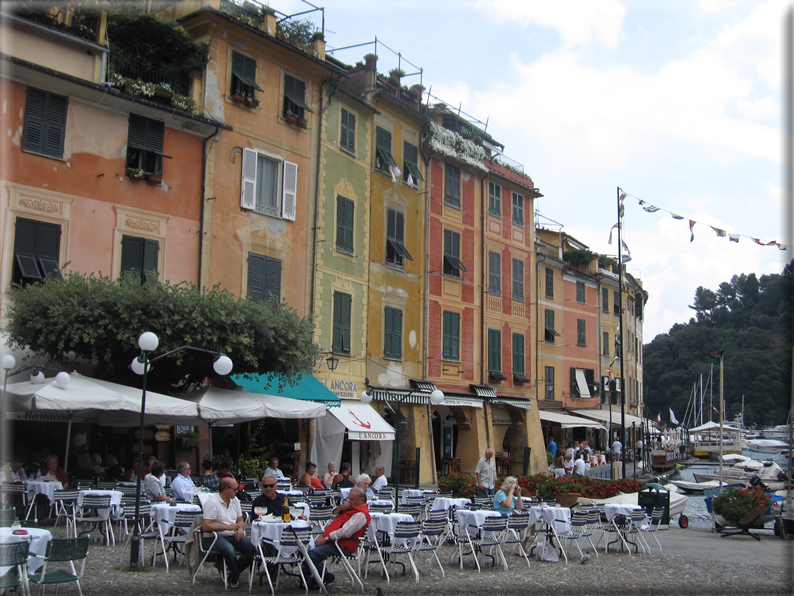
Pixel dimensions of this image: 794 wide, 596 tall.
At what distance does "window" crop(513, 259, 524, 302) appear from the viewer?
34.2 m

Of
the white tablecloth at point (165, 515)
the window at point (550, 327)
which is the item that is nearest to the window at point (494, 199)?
the window at point (550, 327)

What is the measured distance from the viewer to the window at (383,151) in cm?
2709

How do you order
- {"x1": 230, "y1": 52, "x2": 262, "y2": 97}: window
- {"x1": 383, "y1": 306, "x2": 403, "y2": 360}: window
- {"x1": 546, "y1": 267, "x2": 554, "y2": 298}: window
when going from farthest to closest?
{"x1": 546, "y1": 267, "x2": 554, "y2": 298}: window → {"x1": 383, "y1": 306, "x2": 403, "y2": 360}: window → {"x1": 230, "y1": 52, "x2": 262, "y2": 97}: window

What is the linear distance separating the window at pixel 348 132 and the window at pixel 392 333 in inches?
219

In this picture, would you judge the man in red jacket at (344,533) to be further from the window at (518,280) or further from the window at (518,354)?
the window at (518,280)

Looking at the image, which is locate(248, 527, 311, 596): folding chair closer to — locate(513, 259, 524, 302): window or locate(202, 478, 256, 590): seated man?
locate(202, 478, 256, 590): seated man

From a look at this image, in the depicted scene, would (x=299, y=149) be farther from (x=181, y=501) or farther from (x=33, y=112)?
(x=181, y=501)

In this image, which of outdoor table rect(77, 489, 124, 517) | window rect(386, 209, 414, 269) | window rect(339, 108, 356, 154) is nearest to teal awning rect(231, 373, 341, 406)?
outdoor table rect(77, 489, 124, 517)

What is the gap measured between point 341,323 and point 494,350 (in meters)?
9.89

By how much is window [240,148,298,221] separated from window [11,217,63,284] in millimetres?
5479

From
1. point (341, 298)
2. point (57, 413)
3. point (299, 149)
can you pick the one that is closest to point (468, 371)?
point (341, 298)

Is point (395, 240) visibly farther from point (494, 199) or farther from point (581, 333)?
point (581, 333)

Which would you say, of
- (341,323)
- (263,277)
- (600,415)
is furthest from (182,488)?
(600,415)

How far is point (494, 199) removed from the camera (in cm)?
3338
